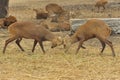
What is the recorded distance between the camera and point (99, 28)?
10.9 meters

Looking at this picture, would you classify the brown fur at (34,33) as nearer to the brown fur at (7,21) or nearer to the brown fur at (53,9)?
the brown fur at (7,21)

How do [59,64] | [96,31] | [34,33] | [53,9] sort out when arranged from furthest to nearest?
[53,9]
[34,33]
[96,31]
[59,64]

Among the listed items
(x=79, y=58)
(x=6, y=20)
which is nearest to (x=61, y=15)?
(x=6, y=20)

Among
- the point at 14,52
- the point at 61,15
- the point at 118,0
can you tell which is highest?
the point at 14,52

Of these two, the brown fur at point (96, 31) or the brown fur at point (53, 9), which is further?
the brown fur at point (53, 9)

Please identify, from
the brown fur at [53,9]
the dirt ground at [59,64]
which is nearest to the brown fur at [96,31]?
the dirt ground at [59,64]

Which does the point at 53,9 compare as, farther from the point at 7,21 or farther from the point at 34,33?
the point at 34,33

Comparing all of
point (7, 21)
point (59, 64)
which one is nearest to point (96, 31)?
point (59, 64)

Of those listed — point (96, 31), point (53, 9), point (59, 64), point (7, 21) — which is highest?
point (96, 31)

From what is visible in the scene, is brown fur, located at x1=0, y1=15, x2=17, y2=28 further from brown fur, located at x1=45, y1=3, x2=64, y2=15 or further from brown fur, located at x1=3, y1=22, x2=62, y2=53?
brown fur, located at x1=3, y1=22, x2=62, y2=53

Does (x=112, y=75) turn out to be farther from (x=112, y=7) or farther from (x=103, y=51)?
(x=112, y=7)

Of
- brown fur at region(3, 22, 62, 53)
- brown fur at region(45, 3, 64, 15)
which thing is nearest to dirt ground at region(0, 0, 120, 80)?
brown fur at region(3, 22, 62, 53)

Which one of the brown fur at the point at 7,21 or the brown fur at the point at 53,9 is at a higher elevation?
the brown fur at the point at 7,21

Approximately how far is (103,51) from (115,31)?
313 centimetres
